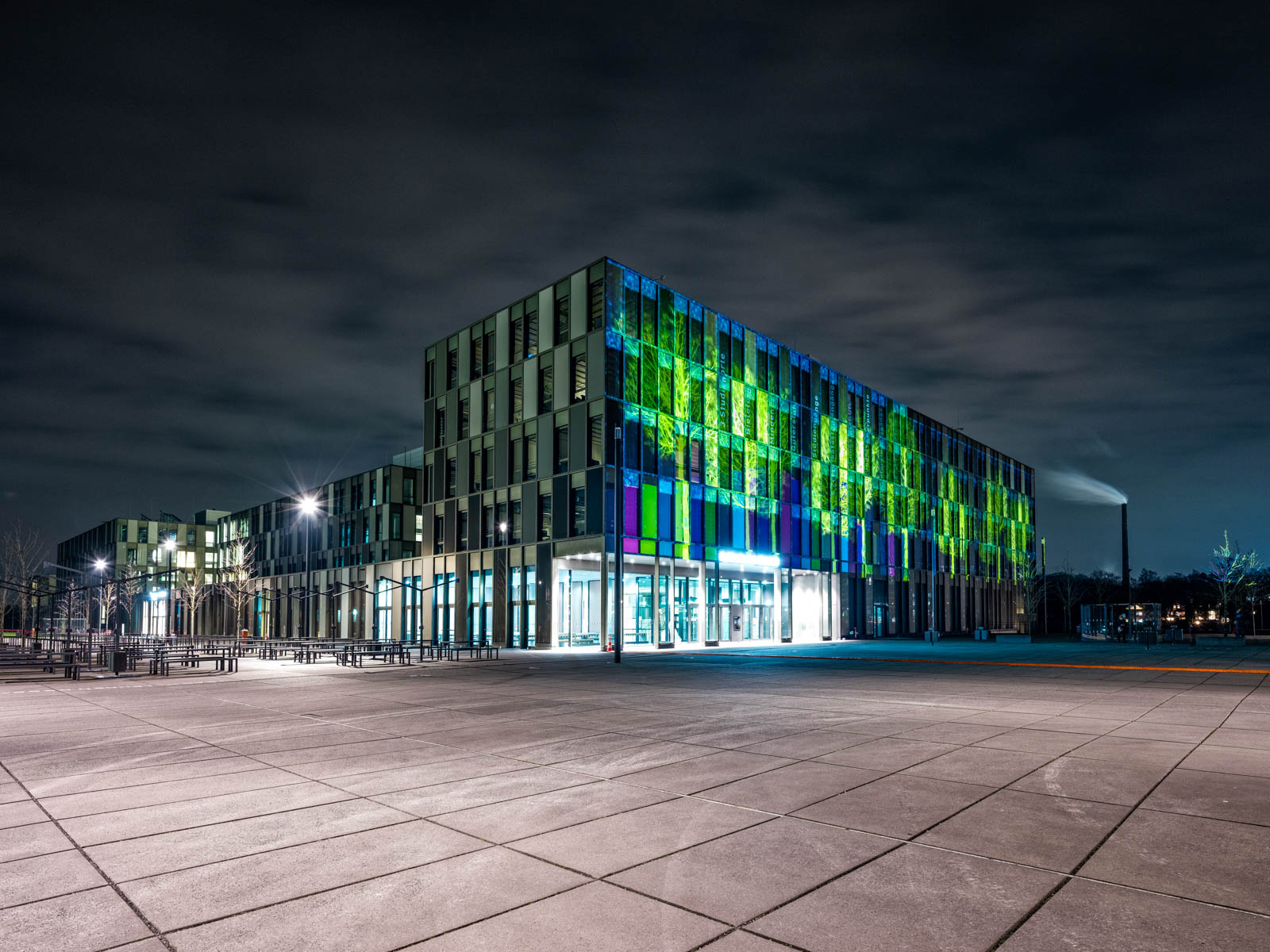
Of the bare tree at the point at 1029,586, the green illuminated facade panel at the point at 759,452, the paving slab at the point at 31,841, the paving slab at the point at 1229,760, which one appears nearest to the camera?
the paving slab at the point at 31,841

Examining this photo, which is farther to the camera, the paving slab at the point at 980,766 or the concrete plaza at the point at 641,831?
the paving slab at the point at 980,766

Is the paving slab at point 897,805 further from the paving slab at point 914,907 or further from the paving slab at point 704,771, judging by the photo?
the paving slab at point 704,771

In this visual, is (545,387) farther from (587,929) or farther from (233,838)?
(587,929)

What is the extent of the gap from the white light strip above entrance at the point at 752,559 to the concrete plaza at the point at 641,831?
39.1m

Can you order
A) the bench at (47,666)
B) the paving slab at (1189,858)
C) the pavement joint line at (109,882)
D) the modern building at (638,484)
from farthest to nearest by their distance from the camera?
the modern building at (638,484) < the bench at (47,666) < the paving slab at (1189,858) < the pavement joint line at (109,882)

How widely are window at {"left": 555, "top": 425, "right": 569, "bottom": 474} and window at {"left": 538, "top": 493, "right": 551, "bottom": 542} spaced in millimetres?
1823

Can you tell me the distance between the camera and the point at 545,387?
164 ft

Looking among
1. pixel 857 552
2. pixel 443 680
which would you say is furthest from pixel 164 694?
pixel 857 552

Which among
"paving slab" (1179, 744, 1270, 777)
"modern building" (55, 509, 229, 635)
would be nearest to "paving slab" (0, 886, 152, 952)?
"paving slab" (1179, 744, 1270, 777)

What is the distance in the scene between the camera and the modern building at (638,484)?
154 ft

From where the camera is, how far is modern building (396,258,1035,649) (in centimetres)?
4706

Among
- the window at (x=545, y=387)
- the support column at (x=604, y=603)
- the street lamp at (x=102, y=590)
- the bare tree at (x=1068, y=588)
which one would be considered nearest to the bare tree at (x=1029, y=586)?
the bare tree at (x=1068, y=588)

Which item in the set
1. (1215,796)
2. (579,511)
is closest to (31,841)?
(1215,796)

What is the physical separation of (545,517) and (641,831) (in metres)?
42.7
